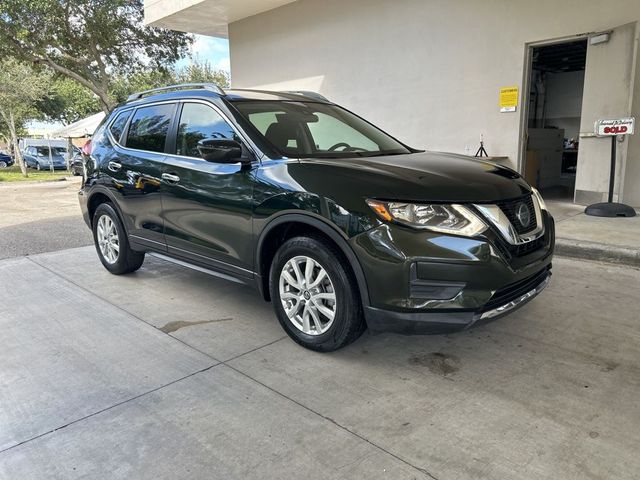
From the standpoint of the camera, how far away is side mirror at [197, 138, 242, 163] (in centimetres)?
353

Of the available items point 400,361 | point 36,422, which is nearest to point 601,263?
point 400,361

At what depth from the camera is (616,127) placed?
23.1 feet

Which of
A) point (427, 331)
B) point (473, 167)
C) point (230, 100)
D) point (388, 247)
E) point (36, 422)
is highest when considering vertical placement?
point (230, 100)

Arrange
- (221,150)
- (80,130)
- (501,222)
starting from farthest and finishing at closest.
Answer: (80,130) → (221,150) → (501,222)

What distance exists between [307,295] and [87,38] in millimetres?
18976

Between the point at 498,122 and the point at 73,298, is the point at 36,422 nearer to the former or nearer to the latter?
the point at 73,298

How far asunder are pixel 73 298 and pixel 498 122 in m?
7.46

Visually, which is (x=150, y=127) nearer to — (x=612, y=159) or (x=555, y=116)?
(x=612, y=159)

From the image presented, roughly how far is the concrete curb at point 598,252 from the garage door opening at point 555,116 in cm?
398

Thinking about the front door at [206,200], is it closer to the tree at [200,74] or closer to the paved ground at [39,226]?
the paved ground at [39,226]

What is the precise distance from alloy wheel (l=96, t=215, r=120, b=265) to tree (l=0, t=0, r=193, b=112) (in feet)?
47.7

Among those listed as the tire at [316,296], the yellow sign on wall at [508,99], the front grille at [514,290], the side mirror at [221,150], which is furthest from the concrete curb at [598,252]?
the side mirror at [221,150]

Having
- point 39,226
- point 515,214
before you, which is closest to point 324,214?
point 515,214

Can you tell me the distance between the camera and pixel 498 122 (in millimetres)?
8977
